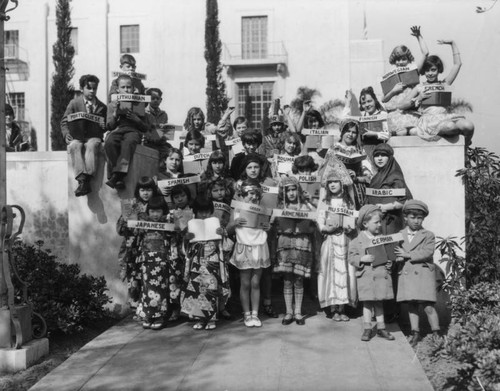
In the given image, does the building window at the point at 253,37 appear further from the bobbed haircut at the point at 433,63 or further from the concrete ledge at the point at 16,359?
the concrete ledge at the point at 16,359

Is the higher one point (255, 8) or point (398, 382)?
point (255, 8)

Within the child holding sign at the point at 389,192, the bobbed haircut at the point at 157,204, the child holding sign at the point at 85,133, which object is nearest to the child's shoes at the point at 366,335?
the child holding sign at the point at 389,192

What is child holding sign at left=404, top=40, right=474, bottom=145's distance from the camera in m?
6.66

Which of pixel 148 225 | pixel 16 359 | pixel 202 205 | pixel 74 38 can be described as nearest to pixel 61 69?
pixel 74 38

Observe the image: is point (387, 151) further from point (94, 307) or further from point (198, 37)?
point (198, 37)

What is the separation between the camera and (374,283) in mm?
5895

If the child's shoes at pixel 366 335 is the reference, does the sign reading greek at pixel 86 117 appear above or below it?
above

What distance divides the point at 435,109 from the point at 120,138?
149 inches

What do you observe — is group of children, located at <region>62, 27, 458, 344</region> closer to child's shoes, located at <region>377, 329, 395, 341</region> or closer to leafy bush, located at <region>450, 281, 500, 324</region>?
child's shoes, located at <region>377, 329, 395, 341</region>

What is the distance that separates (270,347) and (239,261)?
43.4 inches

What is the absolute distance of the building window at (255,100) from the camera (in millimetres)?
28266

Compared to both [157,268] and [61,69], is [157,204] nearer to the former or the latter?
[157,268]

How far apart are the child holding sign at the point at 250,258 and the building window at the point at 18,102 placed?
25518 mm

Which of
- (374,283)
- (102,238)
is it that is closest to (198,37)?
(102,238)
